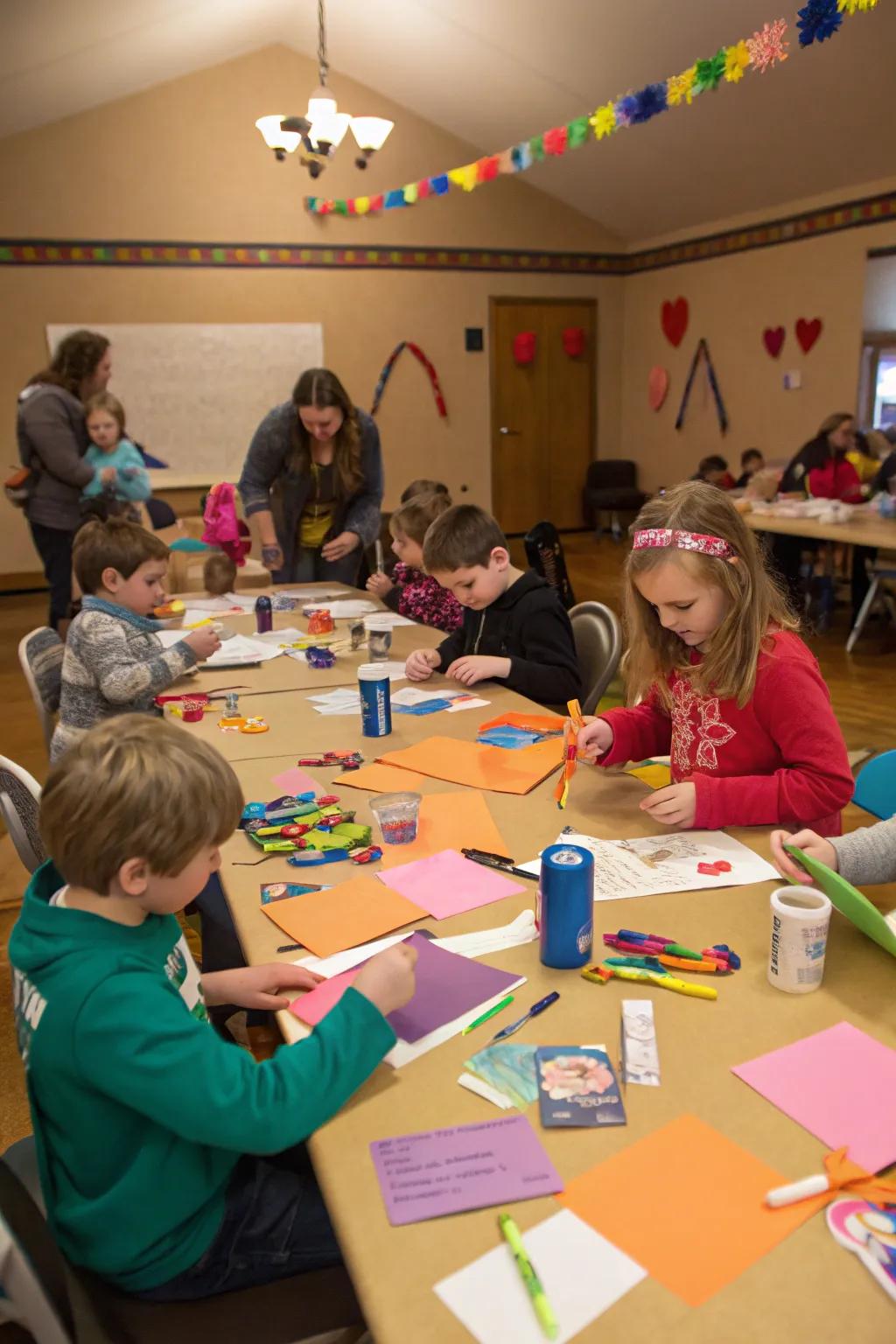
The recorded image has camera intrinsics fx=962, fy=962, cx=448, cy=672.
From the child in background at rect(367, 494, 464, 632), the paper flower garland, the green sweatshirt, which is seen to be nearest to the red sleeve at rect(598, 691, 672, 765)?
the green sweatshirt

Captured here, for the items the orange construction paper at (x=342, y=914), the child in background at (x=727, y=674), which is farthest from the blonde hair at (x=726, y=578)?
the orange construction paper at (x=342, y=914)

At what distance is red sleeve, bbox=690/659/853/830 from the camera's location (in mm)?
1550

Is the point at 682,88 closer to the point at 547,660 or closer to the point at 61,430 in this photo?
the point at 61,430

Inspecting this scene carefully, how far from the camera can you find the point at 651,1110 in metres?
0.96

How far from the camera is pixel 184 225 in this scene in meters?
7.90

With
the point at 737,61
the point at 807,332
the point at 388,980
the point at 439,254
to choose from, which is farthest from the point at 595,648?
the point at 439,254

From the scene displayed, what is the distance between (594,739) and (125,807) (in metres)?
1.10

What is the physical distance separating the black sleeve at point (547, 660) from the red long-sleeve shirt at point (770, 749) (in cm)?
65

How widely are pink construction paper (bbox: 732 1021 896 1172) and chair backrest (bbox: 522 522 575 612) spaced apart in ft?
9.99

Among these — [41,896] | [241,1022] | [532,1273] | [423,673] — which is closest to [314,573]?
[423,673]

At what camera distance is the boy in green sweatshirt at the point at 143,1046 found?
912mm

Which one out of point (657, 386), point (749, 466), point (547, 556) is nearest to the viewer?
point (547, 556)

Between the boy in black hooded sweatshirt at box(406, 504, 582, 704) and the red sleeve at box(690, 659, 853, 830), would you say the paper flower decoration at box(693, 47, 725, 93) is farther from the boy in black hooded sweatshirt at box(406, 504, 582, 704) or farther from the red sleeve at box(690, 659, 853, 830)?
the red sleeve at box(690, 659, 853, 830)

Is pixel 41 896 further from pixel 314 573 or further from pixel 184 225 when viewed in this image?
pixel 184 225
